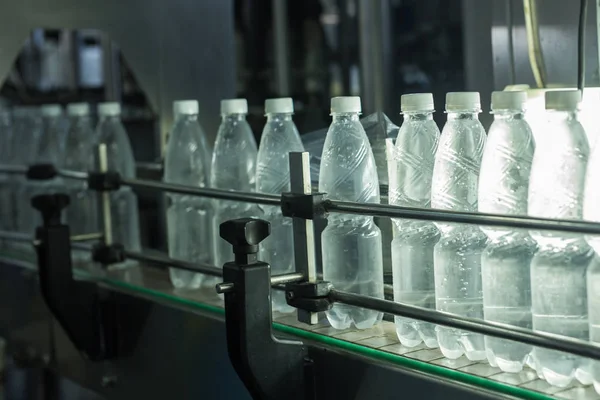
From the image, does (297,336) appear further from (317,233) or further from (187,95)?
(187,95)

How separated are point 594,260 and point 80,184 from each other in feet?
4.28

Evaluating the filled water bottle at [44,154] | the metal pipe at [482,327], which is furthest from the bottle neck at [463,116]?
the filled water bottle at [44,154]

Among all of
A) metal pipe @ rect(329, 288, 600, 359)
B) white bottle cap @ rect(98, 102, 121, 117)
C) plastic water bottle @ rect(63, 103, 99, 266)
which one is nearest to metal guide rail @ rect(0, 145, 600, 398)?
metal pipe @ rect(329, 288, 600, 359)

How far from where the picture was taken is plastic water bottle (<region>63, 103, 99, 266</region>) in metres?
1.88

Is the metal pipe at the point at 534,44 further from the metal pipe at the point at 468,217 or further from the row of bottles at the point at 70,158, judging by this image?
the row of bottles at the point at 70,158

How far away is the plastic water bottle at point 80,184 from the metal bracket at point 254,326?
0.89 meters

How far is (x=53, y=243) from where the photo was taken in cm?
151

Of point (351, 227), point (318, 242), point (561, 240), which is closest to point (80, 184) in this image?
point (318, 242)

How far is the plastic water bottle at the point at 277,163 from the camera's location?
4.16 feet

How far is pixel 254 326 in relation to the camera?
1046 millimetres

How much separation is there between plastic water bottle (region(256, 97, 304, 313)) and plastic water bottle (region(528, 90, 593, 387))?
0.47 metres

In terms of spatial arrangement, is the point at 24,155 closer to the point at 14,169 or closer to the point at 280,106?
the point at 14,169

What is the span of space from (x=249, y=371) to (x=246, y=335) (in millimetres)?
47

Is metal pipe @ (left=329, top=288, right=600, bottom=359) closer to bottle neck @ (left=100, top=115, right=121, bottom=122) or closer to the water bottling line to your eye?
the water bottling line
